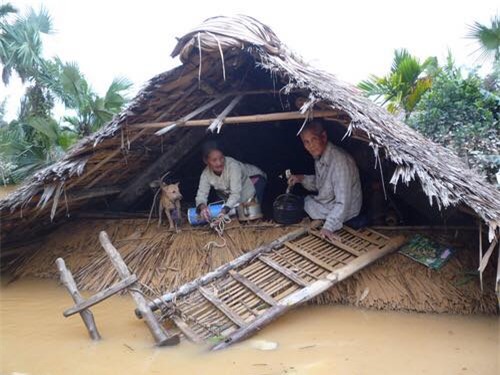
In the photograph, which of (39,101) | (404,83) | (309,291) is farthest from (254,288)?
(39,101)

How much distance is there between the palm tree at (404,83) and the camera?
7.31 metres

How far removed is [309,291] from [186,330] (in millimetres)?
967

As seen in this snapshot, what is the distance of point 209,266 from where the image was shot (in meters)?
3.76

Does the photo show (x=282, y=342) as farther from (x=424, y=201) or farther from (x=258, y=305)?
(x=424, y=201)

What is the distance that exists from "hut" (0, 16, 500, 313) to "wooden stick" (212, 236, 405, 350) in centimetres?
13

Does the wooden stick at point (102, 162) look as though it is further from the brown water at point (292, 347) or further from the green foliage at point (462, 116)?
the green foliage at point (462, 116)

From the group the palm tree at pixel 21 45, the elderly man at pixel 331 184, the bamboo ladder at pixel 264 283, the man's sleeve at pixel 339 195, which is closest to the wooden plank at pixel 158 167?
the elderly man at pixel 331 184

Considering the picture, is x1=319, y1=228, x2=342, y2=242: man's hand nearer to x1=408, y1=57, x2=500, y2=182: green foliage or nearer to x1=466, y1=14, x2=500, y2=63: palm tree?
x1=408, y1=57, x2=500, y2=182: green foliage

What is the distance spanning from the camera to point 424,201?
4.07 m

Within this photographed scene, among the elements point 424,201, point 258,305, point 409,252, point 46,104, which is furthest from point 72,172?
point 46,104

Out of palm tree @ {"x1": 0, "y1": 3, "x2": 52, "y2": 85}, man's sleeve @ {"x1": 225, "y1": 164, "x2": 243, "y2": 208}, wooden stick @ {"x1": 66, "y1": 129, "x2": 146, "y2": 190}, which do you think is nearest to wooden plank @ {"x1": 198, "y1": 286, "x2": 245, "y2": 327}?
man's sleeve @ {"x1": 225, "y1": 164, "x2": 243, "y2": 208}

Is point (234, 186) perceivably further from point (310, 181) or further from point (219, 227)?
point (310, 181)

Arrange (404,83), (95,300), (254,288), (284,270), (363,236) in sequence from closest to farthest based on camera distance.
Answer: (95,300) < (254,288) < (284,270) < (363,236) < (404,83)

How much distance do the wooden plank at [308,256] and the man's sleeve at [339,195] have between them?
33cm
